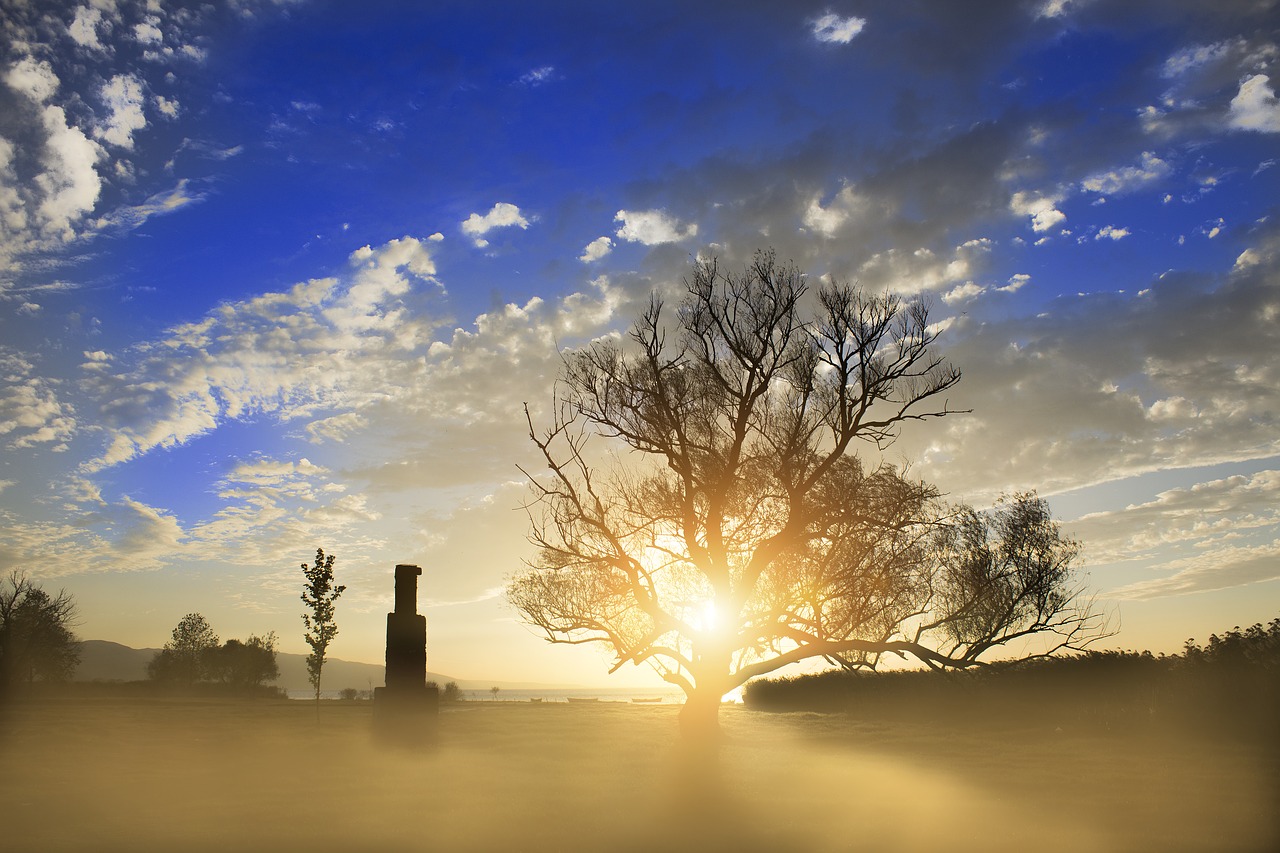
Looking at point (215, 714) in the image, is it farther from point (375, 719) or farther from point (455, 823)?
point (455, 823)

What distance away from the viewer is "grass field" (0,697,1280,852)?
38.3 feet

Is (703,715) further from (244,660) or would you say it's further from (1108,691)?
(244,660)

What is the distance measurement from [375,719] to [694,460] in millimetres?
11874

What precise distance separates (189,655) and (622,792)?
78973 millimetres

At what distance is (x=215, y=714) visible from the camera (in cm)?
3183

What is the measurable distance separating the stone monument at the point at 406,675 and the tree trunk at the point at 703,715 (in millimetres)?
7525

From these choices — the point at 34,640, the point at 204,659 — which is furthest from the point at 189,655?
the point at 34,640

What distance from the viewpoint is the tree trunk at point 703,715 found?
20.1m

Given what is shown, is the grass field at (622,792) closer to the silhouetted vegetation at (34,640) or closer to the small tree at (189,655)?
the silhouetted vegetation at (34,640)

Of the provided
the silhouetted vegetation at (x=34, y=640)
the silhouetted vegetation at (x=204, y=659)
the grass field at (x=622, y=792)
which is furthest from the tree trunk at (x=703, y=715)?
the silhouetted vegetation at (x=204, y=659)

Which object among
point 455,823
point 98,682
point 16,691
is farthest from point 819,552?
point 98,682

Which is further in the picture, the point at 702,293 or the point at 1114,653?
the point at 1114,653

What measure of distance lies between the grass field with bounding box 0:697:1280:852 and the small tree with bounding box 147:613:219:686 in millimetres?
58687

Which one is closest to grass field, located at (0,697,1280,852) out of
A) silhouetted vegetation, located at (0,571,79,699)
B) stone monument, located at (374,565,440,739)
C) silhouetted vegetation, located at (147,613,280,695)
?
stone monument, located at (374,565,440,739)
